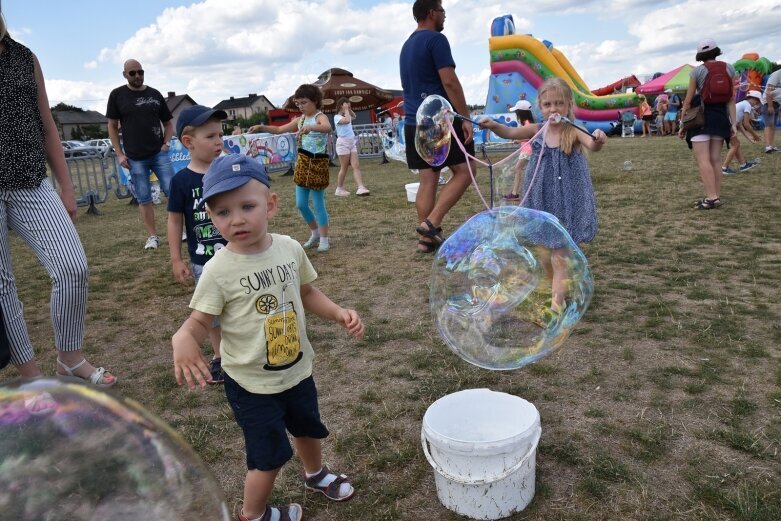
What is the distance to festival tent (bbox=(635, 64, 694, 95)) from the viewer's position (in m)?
28.9

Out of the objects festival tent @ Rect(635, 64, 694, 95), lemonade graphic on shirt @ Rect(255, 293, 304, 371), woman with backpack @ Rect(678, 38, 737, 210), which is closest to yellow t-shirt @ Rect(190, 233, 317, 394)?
lemonade graphic on shirt @ Rect(255, 293, 304, 371)

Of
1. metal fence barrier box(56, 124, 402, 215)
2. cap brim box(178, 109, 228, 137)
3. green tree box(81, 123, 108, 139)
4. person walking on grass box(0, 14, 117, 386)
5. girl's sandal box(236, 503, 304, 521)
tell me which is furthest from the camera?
green tree box(81, 123, 108, 139)

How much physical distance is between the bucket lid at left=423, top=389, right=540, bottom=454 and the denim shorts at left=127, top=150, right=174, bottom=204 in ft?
16.2

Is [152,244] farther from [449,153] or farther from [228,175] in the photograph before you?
[228,175]

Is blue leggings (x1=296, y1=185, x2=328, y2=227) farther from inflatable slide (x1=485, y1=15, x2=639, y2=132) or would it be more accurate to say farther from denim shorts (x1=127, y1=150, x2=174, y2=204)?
inflatable slide (x1=485, y1=15, x2=639, y2=132)

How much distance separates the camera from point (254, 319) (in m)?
2.04

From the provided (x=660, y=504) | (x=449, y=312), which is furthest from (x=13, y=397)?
(x=660, y=504)

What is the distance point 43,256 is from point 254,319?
1469 mm

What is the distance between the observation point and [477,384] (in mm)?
3094

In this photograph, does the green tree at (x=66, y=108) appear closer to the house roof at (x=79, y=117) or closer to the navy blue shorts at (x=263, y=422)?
the house roof at (x=79, y=117)

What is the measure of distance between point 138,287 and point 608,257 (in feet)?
13.9

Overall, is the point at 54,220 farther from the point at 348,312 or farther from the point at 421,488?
the point at 421,488

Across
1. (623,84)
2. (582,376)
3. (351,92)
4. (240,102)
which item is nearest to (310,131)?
(582,376)

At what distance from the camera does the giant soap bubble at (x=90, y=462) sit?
1.37 m
